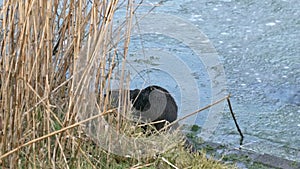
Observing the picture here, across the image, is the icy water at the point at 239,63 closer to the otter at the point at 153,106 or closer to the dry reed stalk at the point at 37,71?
the otter at the point at 153,106

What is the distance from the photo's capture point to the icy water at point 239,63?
3271 mm

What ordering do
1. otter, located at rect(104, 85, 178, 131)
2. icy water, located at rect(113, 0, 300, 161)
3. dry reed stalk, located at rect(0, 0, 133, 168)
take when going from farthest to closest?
icy water, located at rect(113, 0, 300, 161)
otter, located at rect(104, 85, 178, 131)
dry reed stalk, located at rect(0, 0, 133, 168)

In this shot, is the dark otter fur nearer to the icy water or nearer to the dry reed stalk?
the icy water

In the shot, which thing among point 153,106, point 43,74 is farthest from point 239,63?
point 43,74

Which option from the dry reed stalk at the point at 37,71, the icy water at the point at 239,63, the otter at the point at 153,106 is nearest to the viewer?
the dry reed stalk at the point at 37,71

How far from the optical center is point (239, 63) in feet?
13.0

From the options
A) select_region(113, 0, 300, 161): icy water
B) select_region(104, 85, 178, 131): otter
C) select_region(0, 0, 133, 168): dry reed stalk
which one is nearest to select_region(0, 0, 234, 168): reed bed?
select_region(0, 0, 133, 168): dry reed stalk

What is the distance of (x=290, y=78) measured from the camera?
149 inches

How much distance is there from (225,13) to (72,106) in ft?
8.81

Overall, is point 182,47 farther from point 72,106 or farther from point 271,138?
point 72,106

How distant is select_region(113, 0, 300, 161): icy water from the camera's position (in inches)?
129

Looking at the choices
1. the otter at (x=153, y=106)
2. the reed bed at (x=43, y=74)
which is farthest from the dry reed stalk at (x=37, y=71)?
the otter at (x=153, y=106)

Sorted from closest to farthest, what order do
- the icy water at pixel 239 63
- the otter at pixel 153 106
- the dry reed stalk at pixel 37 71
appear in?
the dry reed stalk at pixel 37 71 < the otter at pixel 153 106 < the icy water at pixel 239 63

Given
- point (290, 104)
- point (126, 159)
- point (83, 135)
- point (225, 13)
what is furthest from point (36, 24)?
point (225, 13)
